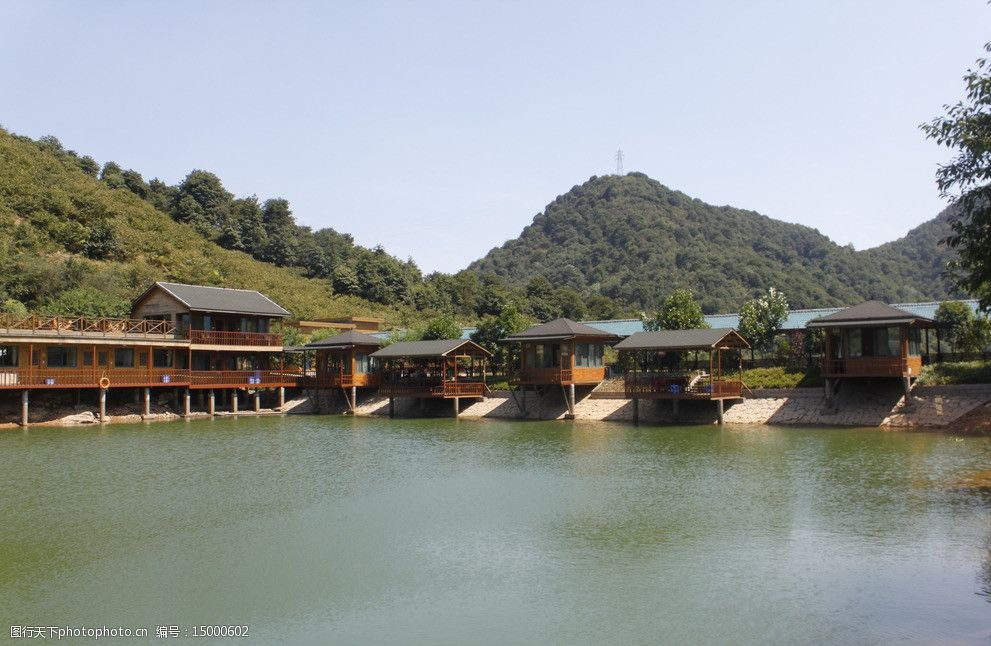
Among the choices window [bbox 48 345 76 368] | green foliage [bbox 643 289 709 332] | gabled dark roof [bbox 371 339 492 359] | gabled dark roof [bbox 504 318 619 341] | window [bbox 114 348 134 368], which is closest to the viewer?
window [bbox 48 345 76 368]

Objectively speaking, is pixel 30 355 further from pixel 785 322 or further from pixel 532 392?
pixel 785 322

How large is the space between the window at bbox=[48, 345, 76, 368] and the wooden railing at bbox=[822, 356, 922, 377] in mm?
33219

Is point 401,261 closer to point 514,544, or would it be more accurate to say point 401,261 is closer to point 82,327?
point 82,327

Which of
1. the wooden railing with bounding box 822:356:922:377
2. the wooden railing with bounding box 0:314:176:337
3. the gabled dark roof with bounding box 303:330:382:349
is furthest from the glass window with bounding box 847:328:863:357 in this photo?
the wooden railing with bounding box 0:314:176:337

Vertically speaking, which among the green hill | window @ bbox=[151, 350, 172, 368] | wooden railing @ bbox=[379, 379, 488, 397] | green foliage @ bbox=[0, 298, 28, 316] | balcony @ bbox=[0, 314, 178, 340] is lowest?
wooden railing @ bbox=[379, 379, 488, 397]

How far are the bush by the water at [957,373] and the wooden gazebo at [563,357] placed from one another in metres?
13.9

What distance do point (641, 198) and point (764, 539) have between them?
125 metres

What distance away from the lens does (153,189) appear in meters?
89.8

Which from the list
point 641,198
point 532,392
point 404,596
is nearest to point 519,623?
point 404,596

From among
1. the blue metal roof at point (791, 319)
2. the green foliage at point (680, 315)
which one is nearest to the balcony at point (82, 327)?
the blue metal roof at point (791, 319)

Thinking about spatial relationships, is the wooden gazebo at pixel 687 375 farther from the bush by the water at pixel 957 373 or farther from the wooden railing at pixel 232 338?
the wooden railing at pixel 232 338

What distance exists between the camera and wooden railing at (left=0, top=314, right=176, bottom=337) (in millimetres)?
34562

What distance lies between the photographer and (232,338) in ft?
140

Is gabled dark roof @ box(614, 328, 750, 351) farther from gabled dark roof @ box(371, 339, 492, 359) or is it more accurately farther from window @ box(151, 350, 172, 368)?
window @ box(151, 350, 172, 368)
